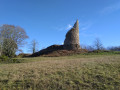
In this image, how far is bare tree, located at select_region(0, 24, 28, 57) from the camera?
20.4 m

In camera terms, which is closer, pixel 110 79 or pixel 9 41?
pixel 110 79

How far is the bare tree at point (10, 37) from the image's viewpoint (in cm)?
2044

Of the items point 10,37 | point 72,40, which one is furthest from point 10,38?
point 72,40

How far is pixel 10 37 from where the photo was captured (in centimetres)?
2300

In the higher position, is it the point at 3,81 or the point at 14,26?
the point at 14,26

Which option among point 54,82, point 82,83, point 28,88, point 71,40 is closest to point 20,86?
point 28,88

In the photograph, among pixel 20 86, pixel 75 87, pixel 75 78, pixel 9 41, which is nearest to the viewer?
pixel 75 87

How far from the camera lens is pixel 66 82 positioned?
4309 millimetres

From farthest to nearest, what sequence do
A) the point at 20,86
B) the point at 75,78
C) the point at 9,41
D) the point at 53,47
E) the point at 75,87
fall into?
the point at 53,47 < the point at 9,41 < the point at 75,78 < the point at 20,86 < the point at 75,87

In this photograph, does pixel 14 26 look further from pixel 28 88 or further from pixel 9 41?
pixel 28 88

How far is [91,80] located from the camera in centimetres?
438

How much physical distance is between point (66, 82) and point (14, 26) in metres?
23.5

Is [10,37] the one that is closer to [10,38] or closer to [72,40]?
[10,38]

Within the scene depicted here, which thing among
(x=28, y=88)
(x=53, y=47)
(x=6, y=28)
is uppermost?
(x=6, y=28)
